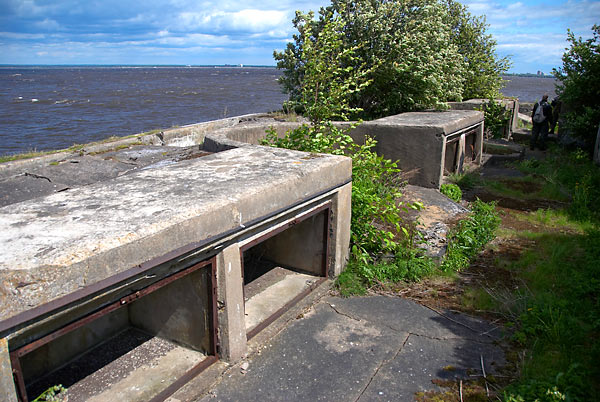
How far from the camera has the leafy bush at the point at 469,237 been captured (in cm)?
575

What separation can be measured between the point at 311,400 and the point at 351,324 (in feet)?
3.79

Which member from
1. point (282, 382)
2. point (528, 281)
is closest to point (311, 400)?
point (282, 382)

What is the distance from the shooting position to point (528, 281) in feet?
17.5

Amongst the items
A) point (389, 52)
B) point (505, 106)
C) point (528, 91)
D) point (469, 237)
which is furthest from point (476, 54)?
point (528, 91)

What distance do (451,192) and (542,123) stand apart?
291 inches

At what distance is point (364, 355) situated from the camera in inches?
155

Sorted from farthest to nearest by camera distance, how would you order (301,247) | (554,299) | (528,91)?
(528,91)
(301,247)
(554,299)

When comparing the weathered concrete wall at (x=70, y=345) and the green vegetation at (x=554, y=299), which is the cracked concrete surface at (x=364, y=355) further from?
the weathered concrete wall at (x=70, y=345)

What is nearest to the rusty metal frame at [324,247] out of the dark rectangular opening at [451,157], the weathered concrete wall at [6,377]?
the weathered concrete wall at [6,377]

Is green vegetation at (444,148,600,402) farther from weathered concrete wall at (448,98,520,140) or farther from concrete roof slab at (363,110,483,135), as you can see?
weathered concrete wall at (448,98,520,140)

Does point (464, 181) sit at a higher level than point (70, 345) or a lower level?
higher

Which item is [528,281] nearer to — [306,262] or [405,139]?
[306,262]

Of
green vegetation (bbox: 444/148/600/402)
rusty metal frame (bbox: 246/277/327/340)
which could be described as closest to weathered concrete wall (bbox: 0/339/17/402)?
rusty metal frame (bbox: 246/277/327/340)

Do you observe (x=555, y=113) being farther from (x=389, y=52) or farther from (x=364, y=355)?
(x=364, y=355)
